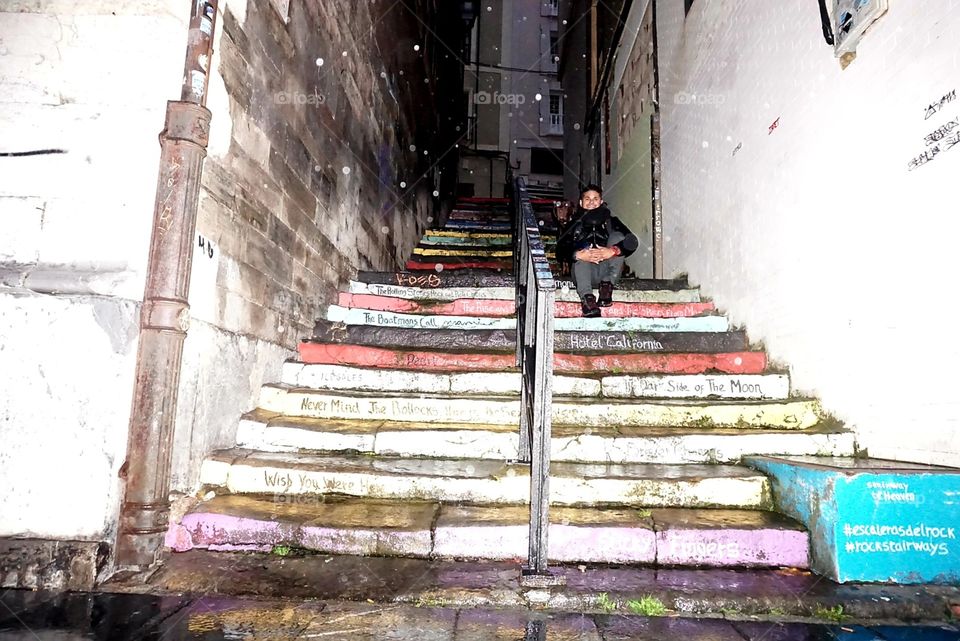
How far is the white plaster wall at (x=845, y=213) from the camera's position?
8.39 feet

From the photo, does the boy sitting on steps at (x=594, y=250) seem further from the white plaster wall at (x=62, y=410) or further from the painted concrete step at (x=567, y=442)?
the white plaster wall at (x=62, y=410)

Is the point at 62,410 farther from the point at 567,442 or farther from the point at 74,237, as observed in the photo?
the point at 567,442

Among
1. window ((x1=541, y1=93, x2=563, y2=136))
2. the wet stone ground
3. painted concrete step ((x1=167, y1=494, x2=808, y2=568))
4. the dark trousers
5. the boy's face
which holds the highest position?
window ((x1=541, y1=93, x2=563, y2=136))

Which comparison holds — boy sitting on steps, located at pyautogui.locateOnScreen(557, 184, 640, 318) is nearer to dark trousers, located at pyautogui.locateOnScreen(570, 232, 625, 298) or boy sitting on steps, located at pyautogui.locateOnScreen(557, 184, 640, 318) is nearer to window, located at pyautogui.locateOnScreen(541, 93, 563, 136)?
dark trousers, located at pyautogui.locateOnScreen(570, 232, 625, 298)

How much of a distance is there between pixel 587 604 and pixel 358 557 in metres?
1.04

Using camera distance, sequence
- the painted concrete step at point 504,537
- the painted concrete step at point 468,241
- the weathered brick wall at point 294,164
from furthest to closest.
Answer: the painted concrete step at point 468,241
the weathered brick wall at point 294,164
the painted concrete step at point 504,537

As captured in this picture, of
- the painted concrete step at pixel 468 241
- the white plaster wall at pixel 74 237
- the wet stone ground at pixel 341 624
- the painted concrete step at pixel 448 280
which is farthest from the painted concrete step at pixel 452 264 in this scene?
the wet stone ground at pixel 341 624

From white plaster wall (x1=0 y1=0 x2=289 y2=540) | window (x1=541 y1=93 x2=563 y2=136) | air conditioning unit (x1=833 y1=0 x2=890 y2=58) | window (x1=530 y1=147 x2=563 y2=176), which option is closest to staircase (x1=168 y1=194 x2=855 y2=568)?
white plaster wall (x1=0 y1=0 x2=289 y2=540)

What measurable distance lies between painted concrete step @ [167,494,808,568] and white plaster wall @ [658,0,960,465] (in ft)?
3.18

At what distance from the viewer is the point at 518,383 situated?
3.81 m

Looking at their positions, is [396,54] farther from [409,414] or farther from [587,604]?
[587,604]

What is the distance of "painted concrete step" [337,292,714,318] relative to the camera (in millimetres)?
4875

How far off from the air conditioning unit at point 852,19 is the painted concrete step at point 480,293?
8.10ft

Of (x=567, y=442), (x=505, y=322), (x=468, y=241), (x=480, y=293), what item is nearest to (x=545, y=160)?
(x=468, y=241)
